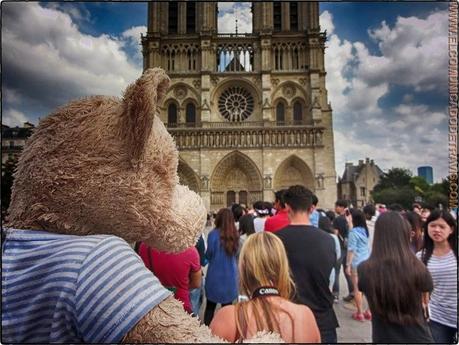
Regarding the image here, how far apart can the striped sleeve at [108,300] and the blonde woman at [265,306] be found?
2.46ft

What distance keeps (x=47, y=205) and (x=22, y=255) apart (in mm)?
126

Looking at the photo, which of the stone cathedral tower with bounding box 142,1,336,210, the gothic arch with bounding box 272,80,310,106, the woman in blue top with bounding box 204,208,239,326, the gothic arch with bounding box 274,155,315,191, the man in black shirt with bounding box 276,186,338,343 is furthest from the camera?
the gothic arch with bounding box 272,80,310,106

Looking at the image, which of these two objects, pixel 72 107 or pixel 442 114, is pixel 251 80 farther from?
pixel 72 107

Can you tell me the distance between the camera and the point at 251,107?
2155cm

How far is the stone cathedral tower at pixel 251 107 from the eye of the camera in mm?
19547

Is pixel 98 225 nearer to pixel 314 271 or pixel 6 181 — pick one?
pixel 6 181

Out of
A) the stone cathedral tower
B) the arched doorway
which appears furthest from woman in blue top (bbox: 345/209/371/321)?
the arched doorway

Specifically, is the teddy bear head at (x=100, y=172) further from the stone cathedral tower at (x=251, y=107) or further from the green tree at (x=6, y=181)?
A: the stone cathedral tower at (x=251, y=107)

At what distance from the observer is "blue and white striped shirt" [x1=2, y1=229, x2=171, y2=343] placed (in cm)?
57

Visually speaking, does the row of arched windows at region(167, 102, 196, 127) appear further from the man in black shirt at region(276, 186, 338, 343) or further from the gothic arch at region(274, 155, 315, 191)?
the man in black shirt at region(276, 186, 338, 343)

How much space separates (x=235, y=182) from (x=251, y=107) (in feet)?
17.0

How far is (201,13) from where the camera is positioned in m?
19.0

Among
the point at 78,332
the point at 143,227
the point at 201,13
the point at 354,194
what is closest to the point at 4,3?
the point at 143,227

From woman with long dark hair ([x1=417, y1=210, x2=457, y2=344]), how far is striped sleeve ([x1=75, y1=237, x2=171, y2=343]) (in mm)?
2043
